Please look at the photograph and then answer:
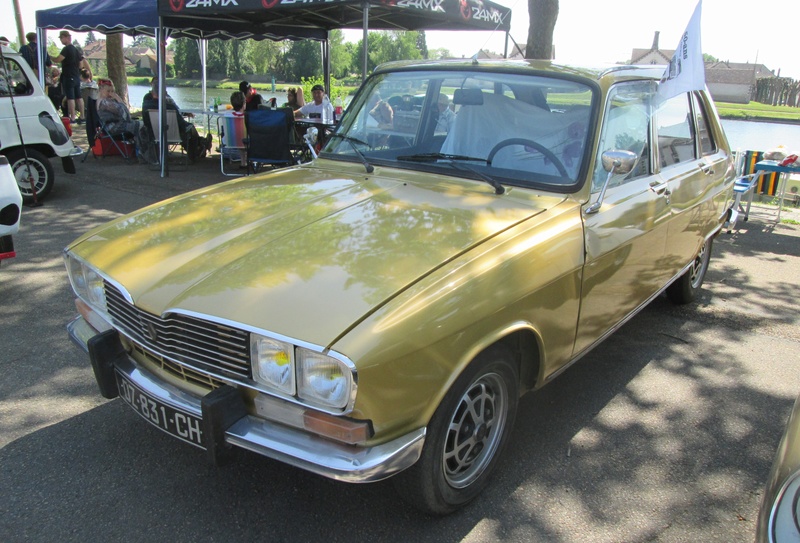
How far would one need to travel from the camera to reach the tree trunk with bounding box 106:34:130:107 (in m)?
15.9

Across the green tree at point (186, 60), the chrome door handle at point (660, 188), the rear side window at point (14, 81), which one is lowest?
the chrome door handle at point (660, 188)

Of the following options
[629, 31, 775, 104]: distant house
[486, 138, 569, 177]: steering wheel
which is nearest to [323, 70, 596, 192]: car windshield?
[486, 138, 569, 177]: steering wheel

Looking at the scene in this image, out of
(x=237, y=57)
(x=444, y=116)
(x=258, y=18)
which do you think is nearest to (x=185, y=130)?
(x=258, y=18)

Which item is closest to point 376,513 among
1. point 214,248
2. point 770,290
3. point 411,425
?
point 411,425

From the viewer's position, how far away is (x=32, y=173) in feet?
26.4

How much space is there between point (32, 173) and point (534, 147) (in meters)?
7.34

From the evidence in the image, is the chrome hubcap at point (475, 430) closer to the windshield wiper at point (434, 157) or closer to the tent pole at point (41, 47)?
the windshield wiper at point (434, 157)

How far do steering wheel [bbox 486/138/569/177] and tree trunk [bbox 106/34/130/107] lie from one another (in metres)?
15.7

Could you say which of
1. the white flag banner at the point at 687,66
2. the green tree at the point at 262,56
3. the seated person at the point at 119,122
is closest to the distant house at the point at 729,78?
the green tree at the point at 262,56

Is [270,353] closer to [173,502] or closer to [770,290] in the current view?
[173,502]

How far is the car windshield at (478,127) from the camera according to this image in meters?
3.23

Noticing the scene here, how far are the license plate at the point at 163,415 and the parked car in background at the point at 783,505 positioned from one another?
70.9 inches

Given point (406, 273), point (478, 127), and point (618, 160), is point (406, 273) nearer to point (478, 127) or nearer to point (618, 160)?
point (618, 160)

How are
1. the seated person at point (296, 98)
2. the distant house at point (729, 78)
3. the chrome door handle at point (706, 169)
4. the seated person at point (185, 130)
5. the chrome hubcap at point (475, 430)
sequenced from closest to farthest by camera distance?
the chrome hubcap at point (475, 430) < the chrome door handle at point (706, 169) < the seated person at point (185, 130) < the seated person at point (296, 98) < the distant house at point (729, 78)
